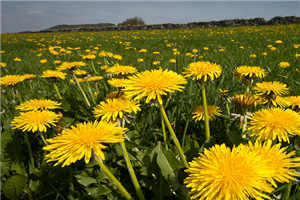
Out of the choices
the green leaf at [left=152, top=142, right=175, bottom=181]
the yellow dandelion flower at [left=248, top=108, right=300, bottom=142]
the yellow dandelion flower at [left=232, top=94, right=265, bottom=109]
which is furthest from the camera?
the yellow dandelion flower at [left=232, top=94, right=265, bottom=109]

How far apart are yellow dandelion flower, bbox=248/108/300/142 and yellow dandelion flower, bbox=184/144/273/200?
30 cm

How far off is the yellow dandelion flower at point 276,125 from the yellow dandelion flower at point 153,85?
0.45 metres

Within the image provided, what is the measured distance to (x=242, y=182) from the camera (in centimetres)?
64

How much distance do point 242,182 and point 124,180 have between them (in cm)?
91

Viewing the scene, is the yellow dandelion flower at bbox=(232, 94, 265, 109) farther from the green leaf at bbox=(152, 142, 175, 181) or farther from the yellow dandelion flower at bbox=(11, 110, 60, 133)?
the yellow dandelion flower at bbox=(11, 110, 60, 133)

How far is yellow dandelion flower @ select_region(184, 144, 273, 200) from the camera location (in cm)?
63

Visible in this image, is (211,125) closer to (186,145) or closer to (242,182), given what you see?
(186,145)

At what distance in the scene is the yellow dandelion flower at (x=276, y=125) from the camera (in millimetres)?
921

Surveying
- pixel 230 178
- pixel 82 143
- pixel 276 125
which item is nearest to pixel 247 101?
pixel 276 125

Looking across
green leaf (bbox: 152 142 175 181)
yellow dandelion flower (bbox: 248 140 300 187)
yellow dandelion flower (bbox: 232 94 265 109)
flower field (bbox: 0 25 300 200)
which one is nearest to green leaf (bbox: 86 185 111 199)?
flower field (bbox: 0 25 300 200)

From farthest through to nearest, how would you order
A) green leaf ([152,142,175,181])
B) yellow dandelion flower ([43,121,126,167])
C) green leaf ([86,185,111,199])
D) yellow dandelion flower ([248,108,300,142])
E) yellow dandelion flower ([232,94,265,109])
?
yellow dandelion flower ([232,94,265,109])
green leaf ([86,185,111,199])
green leaf ([152,142,175,181])
yellow dandelion flower ([248,108,300,142])
yellow dandelion flower ([43,121,126,167])

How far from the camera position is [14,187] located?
1.21 m

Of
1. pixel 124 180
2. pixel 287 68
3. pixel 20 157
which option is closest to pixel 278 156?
pixel 124 180

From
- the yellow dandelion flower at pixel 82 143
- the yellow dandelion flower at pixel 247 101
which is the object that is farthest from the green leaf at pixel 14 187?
the yellow dandelion flower at pixel 247 101
